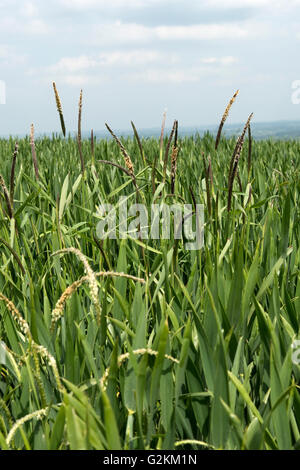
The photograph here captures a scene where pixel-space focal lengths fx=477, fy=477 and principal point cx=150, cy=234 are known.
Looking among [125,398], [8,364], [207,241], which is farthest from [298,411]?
[207,241]

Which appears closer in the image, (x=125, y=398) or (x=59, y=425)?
(x=59, y=425)

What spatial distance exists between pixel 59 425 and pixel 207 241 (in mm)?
821

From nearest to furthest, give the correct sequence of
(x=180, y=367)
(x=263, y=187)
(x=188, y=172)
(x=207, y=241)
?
(x=180, y=367) < (x=207, y=241) < (x=263, y=187) < (x=188, y=172)

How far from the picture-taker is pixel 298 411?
28.4 inches

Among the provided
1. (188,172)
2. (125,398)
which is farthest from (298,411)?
(188,172)

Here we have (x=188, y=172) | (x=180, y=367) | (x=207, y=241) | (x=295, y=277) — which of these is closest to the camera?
(x=180, y=367)

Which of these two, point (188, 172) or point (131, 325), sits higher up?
point (188, 172)

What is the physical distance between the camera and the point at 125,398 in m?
0.71

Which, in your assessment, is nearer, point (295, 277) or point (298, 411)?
point (298, 411)

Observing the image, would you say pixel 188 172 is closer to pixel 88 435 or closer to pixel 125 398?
pixel 125 398

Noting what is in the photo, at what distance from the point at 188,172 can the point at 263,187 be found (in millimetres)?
467
